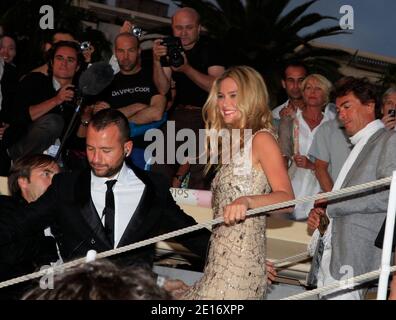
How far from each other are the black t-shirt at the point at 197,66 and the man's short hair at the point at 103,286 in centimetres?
441

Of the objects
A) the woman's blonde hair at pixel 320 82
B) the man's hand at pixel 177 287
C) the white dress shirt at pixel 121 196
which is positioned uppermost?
the woman's blonde hair at pixel 320 82

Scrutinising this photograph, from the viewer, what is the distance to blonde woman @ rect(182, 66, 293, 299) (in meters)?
3.59

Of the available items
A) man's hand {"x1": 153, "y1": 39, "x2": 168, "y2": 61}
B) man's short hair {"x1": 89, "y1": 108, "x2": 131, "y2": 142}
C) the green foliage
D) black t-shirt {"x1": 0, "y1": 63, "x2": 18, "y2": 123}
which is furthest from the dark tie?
the green foliage

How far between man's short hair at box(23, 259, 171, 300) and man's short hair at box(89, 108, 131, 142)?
2.43 m

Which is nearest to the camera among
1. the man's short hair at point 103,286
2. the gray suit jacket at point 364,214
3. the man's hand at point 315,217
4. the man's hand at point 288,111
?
the man's short hair at point 103,286

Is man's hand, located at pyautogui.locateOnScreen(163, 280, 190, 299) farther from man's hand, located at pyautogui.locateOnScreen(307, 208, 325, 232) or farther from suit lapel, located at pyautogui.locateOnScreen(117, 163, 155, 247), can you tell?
man's hand, located at pyautogui.locateOnScreen(307, 208, 325, 232)

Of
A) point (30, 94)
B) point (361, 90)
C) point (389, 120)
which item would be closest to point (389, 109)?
point (389, 120)

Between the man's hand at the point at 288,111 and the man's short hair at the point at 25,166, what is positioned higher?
the man's hand at the point at 288,111

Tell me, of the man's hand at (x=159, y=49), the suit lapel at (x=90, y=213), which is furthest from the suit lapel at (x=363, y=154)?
the man's hand at (x=159, y=49)

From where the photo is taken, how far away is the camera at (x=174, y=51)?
559 cm

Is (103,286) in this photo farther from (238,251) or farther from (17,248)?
(17,248)

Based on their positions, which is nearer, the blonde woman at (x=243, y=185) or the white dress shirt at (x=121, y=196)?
the blonde woman at (x=243, y=185)

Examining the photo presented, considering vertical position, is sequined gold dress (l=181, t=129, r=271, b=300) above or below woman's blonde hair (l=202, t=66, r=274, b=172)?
below

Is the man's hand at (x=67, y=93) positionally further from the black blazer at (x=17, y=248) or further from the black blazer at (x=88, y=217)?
the black blazer at (x=88, y=217)
